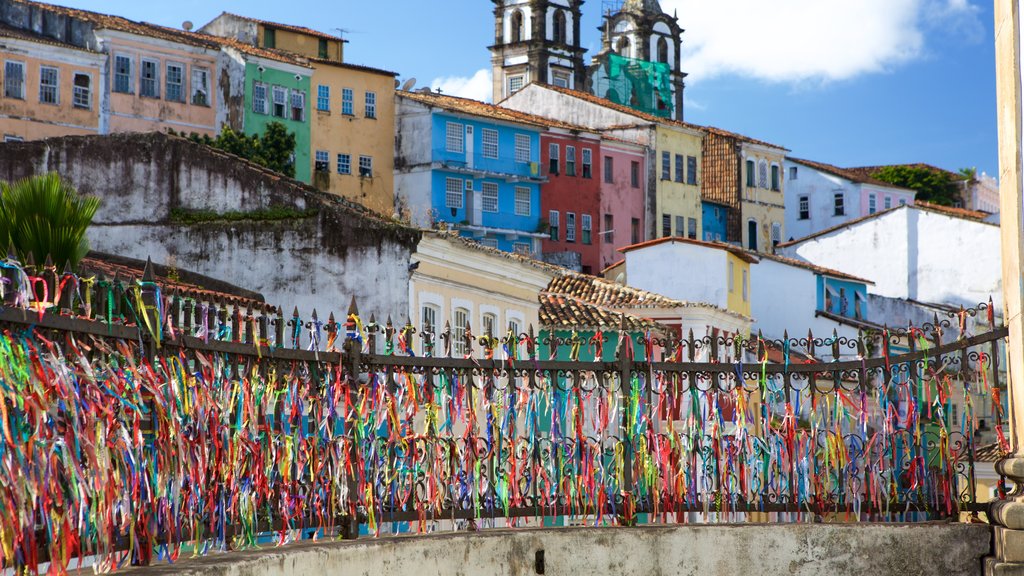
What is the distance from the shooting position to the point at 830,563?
12.3 m

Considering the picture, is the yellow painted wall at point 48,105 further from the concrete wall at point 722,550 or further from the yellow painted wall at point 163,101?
the concrete wall at point 722,550

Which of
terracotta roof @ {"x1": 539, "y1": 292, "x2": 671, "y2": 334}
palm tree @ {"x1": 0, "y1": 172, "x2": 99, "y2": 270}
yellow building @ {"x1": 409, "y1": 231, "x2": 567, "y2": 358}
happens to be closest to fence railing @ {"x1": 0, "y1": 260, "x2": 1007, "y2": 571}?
palm tree @ {"x1": 0, "y1": 172, "x2": 99, "y2": 270}

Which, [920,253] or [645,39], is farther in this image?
[645,39]

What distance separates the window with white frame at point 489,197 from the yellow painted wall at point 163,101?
12.4 metres

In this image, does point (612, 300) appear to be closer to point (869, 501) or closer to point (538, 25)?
point (869, 501)

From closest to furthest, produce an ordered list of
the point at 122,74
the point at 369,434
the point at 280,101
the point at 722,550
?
the point at 369,434 → the point at 722,550 → the point at 122,74 → the point at 280,101

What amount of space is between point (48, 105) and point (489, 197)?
1910 cm

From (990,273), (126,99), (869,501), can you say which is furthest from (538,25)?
(869,501)

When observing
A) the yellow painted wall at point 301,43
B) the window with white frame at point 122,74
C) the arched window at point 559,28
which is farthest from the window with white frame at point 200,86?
the arched window at point 559,28

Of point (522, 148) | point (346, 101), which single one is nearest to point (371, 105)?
point (346, 101)

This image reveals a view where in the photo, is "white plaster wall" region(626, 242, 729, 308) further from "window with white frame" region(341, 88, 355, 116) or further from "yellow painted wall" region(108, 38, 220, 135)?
"window with white frame" region(341, 88, 355, 116)

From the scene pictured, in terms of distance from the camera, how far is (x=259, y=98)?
55812mm

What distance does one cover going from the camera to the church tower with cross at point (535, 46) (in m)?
100

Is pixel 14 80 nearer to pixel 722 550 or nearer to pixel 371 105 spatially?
pixel 371 105
